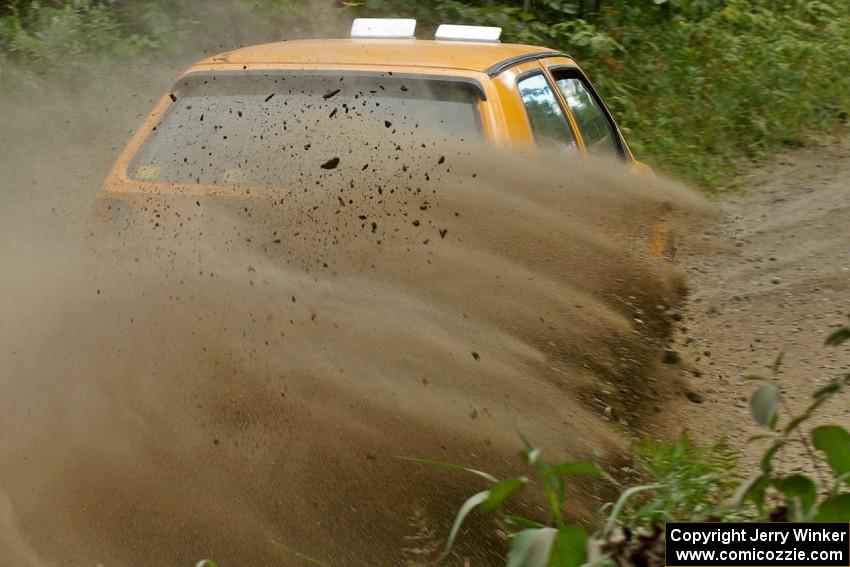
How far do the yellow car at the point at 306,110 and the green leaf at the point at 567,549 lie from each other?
1.96m

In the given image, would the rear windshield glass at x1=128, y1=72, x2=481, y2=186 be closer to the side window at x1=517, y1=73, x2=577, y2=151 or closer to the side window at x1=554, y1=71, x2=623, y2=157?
the side window at x1=517, y1=73, x2=577, y2=151

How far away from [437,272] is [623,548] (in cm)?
144

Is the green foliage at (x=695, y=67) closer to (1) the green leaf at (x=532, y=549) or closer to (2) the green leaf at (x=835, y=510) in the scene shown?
(2) the green leaf at (x=835, y=510)

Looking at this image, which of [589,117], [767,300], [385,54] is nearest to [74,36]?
[589,117]

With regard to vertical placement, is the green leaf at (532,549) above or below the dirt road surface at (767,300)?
above

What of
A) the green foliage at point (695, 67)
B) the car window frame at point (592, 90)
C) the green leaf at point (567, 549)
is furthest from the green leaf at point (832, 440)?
the green foliage at point (695, 67)

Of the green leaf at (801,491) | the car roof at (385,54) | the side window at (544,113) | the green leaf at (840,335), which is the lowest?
the side window at (544,113)

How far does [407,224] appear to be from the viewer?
11.3 ft

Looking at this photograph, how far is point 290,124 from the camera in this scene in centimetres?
379

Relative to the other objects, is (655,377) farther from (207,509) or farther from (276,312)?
(207,509)

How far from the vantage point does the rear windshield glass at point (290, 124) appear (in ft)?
12.0

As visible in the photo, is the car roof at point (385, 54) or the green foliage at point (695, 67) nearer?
the car roof at point (385, 54)

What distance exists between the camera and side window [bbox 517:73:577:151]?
13.8 ft

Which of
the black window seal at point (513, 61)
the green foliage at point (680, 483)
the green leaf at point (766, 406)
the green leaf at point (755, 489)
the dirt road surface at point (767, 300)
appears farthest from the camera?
the dirt road surface at point (767, 300)
